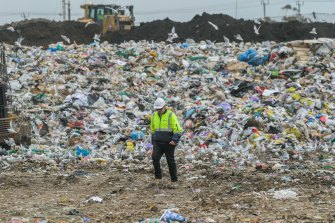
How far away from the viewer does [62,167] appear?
9.58m

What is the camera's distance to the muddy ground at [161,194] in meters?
6.10

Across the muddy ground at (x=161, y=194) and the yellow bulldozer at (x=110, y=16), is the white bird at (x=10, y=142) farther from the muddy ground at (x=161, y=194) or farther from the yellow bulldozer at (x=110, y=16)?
the yellow bulldozer at (x=110, y=16)

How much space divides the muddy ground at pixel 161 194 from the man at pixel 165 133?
39 centimetres

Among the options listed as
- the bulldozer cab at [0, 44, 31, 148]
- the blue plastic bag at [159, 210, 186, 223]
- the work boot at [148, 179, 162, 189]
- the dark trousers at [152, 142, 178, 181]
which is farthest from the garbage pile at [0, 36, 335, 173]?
the blue plastic bag at [159, 210, 186, 223]

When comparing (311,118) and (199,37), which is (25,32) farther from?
(311,118)

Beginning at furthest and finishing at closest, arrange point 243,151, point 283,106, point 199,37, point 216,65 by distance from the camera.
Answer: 1. point 199,37
2. point 216,65
3. point 283,106
4. point 243,151

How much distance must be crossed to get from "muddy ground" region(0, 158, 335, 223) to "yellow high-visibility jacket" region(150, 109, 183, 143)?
64 centimetres

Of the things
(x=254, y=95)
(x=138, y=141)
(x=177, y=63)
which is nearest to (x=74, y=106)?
(x=138, y=141)

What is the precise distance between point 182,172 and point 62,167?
1.93 m

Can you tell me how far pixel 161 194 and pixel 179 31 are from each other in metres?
19.2

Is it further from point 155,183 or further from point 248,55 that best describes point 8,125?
point 248,55

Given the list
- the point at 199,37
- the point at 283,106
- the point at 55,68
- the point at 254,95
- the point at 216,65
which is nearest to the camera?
the point at 283,106

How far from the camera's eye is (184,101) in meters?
14.2

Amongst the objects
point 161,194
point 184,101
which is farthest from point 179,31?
point 161,194
